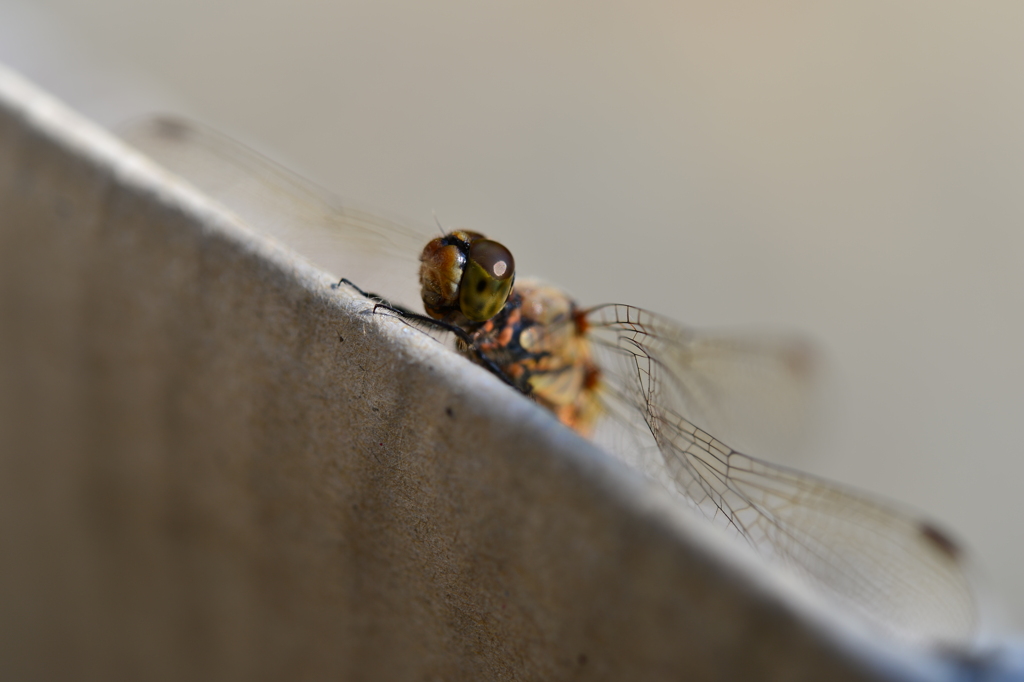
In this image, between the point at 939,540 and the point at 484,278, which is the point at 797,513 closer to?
the point at 939,540

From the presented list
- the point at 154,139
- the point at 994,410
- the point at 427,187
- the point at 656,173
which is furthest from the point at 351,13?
the point at 994,410

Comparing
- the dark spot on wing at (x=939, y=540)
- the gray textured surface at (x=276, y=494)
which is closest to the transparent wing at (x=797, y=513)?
the dark spot on wing at (x=939, y=540)

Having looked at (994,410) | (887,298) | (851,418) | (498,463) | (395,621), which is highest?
(887,298)

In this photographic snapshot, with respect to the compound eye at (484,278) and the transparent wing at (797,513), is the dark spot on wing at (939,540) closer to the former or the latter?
Result: the transparent wing at (797,513)

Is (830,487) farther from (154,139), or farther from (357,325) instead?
(154,139)

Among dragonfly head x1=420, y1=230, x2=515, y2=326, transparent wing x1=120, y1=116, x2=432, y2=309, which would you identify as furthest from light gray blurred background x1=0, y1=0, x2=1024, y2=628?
dragonfly head x1=420, y1=230, x2=515, y2=326

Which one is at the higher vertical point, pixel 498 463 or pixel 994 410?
pixel 994 410
